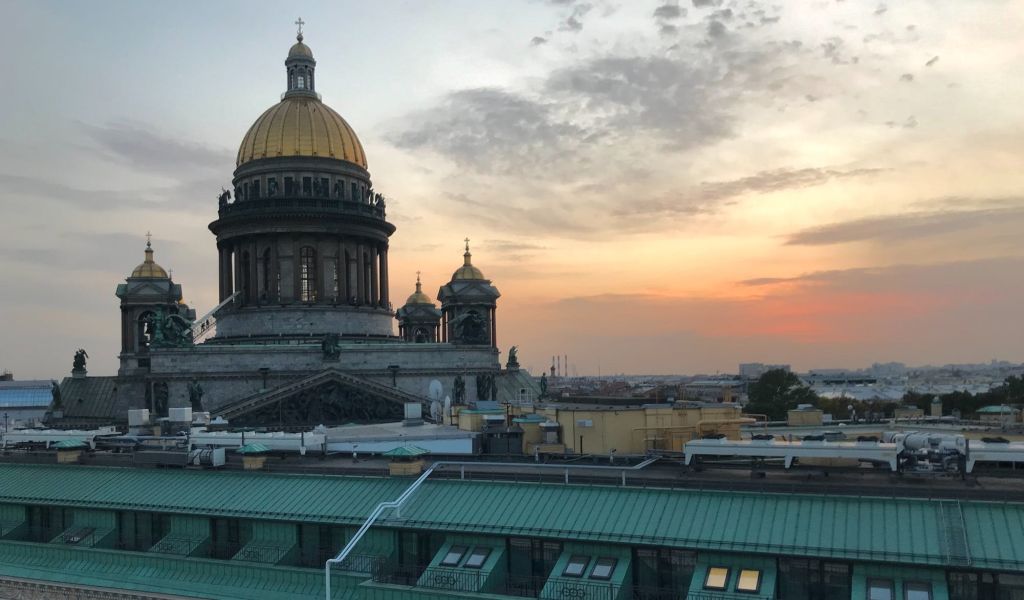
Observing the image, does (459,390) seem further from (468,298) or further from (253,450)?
(253,450)

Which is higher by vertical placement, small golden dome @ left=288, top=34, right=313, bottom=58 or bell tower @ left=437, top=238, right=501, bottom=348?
small golden dome @ left=288, top=34, right=313, bottom=58

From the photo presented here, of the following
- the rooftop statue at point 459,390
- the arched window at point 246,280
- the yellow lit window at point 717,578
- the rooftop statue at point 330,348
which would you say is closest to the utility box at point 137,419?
the rooftop statue at point 330,348

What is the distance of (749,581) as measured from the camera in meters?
21.8

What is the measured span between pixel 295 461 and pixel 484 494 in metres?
11.6

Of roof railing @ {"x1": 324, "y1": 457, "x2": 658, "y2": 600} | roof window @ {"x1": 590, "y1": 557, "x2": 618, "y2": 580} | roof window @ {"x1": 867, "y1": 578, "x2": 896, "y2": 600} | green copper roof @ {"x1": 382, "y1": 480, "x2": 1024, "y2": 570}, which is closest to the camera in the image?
roof window @ {"x1": 867, "y1": 578, "x2": 896, "y2": 600}

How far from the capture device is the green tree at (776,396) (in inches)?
4313

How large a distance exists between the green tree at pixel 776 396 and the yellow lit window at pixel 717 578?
289 ft

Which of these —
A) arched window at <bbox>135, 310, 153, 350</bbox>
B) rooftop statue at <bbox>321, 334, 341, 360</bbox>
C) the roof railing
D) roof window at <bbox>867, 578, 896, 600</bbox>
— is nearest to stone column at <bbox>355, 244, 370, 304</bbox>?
rooftop statue at <bbox>321, 334, 341, 360</bbox>

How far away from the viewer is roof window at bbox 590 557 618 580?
2311 cm

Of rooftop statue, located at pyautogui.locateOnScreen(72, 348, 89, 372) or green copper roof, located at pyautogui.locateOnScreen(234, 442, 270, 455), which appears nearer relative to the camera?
green copper roof, located at pyautogui.locateOnScreen(234, 442, 270, 455)

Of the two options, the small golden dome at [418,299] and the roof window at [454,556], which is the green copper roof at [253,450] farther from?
the small golden dome at [418,299]

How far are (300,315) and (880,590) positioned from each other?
77.1 meters

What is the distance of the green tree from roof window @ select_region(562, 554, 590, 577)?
287ft

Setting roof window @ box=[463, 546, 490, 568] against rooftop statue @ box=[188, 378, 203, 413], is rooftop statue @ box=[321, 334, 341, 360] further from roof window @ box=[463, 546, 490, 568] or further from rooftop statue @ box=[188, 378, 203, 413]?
roof window @ box=[463, 546, 490, 568]
